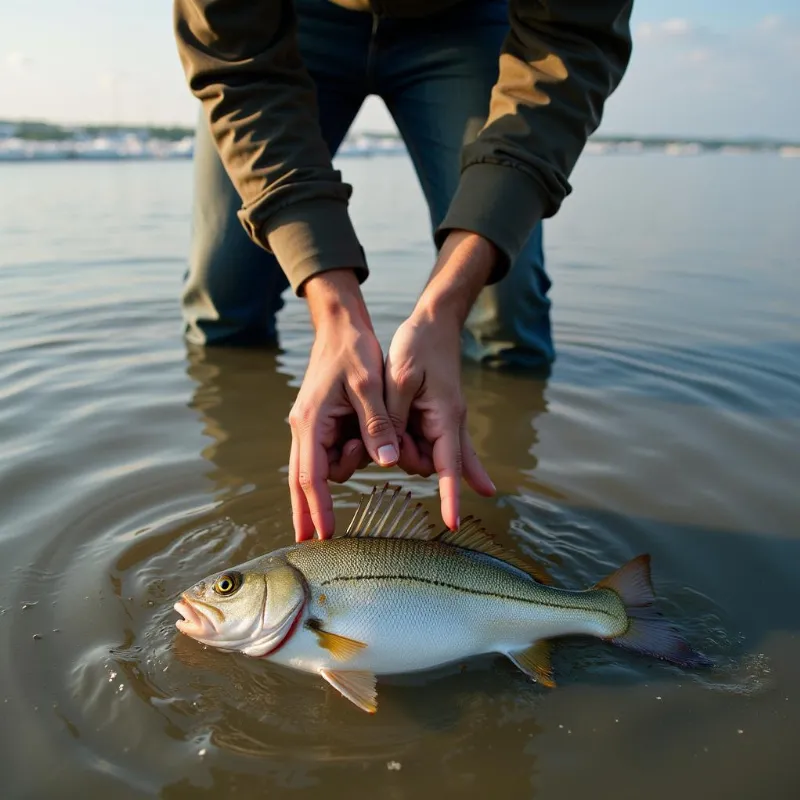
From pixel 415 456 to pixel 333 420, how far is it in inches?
14.4

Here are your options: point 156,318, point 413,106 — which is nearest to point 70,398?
point 156,318

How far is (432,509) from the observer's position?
11.5 ft

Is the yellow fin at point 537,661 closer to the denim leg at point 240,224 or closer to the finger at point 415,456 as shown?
the finger at point 415,456

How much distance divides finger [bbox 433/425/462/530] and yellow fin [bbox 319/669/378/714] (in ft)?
1.80

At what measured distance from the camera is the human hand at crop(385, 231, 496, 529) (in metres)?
2.65

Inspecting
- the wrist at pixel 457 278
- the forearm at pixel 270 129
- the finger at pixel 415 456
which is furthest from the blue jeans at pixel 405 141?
the finger at pixel 415 456

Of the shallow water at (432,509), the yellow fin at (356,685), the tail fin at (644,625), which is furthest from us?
the tail fin at (644,625)

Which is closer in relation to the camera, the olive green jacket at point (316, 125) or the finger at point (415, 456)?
the finger at point (415, 456)

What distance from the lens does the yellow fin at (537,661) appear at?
243 cm

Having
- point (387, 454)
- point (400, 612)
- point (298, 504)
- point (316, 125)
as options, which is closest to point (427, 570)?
point (400, 612)

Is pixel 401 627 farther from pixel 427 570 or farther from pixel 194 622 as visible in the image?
pixel 194 622

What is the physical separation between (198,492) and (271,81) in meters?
1.87

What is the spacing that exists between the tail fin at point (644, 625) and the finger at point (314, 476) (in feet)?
3.06

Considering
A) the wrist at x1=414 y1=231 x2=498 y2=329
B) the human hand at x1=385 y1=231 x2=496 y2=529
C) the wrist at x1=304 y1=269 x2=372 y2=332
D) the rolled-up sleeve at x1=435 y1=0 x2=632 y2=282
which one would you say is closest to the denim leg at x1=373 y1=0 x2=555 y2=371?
the rolled-up sleeve at x1=435 y1=0 x2=632 y2=282
